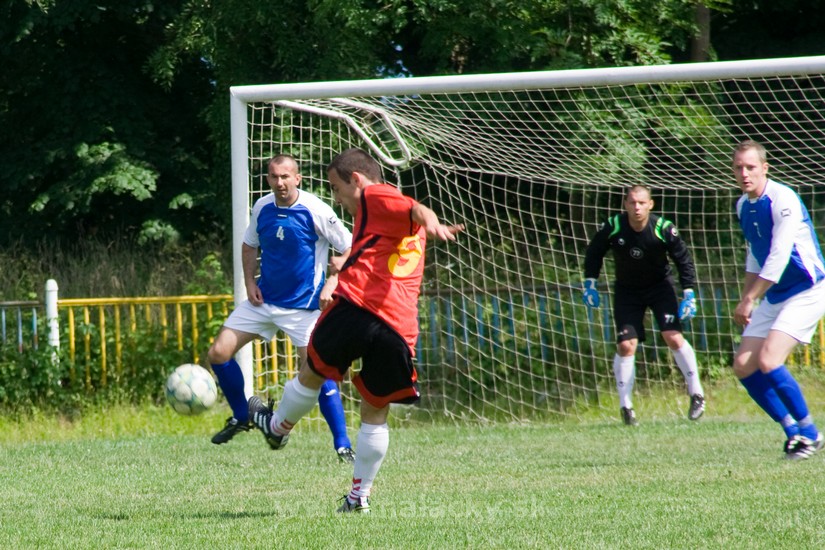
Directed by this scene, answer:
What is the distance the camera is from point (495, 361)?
11.6m

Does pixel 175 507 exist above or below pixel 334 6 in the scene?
below

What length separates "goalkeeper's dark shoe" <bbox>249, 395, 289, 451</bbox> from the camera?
534cm

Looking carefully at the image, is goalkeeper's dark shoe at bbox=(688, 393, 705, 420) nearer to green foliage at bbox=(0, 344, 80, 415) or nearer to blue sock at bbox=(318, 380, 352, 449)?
blue sock at bbox=(318, 380, 352, 449)

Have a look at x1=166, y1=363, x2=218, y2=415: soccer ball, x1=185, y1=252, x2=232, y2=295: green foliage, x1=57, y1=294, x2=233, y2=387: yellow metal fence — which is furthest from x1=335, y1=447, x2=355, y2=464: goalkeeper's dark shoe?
x1=185, y1=252, x2=232, y2=295: green foliage

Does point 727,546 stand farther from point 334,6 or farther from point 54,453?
point 334,6

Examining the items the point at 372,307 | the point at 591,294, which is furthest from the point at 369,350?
the point at 591,294

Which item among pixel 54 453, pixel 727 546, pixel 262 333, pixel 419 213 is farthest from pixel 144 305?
pixel 727 546

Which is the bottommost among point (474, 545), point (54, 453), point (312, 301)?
point (54, 453)

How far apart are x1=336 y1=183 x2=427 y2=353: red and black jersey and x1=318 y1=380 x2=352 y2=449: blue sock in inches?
96.1

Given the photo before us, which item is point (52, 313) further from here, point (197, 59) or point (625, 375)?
point (197, 59)

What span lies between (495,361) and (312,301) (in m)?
4.71

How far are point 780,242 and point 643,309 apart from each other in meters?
3.26

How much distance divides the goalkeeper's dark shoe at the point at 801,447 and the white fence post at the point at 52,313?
281 inches

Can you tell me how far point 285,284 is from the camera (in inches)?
280
